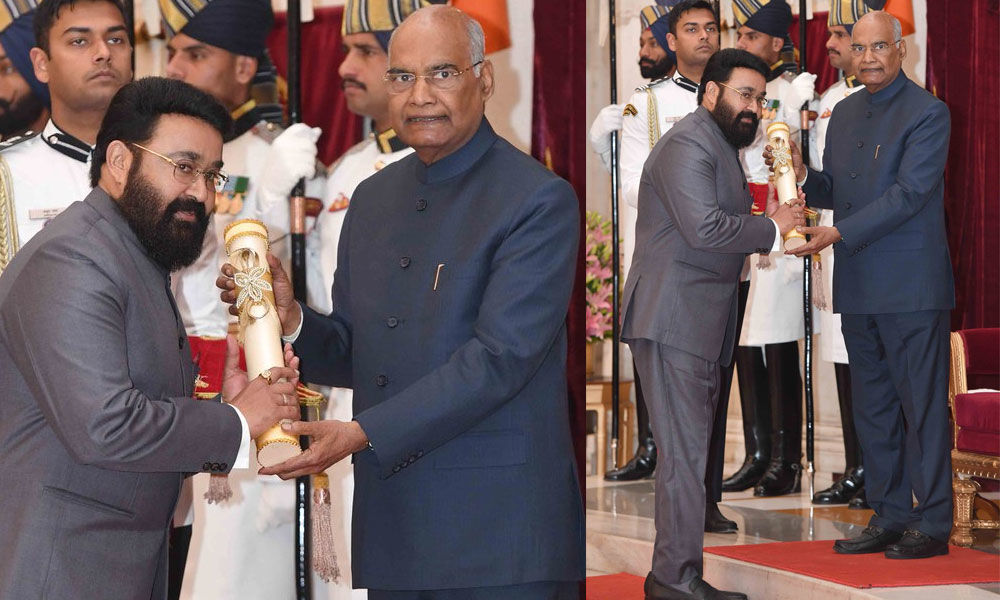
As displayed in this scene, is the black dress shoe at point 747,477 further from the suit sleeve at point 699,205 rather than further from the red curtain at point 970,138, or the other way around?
the suit sleeve at point 699,205

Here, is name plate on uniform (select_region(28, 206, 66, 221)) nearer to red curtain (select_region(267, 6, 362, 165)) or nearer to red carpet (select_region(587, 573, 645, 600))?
red curtain (select_region(267, 6, 362, 165))

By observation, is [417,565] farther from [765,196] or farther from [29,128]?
[765,196]

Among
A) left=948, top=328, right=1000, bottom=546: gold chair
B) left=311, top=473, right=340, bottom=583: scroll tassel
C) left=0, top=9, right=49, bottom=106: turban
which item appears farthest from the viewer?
left=948, top=328, right=1000, bottom=546: gold chair

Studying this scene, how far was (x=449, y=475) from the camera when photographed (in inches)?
82.8

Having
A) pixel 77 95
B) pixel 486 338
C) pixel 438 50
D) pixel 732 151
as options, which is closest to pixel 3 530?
pixel 486 338

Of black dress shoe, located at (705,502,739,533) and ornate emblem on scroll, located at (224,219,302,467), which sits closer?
ornate emblem on scroll, located at (224,219,302,467)

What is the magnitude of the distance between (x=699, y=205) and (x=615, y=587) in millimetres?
1498

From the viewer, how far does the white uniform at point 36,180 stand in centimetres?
302

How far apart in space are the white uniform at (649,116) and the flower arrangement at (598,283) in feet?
3.35

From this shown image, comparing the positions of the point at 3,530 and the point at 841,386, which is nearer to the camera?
the point at 3,530

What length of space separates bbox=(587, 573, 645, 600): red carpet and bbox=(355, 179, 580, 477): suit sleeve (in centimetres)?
233

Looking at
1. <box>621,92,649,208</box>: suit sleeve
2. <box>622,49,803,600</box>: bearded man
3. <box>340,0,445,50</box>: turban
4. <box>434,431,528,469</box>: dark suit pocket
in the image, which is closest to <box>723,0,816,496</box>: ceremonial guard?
<box>621,92,649,208</box>: suit sleeve

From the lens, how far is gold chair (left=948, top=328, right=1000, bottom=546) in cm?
447

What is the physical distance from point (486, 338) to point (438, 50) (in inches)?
21.7
